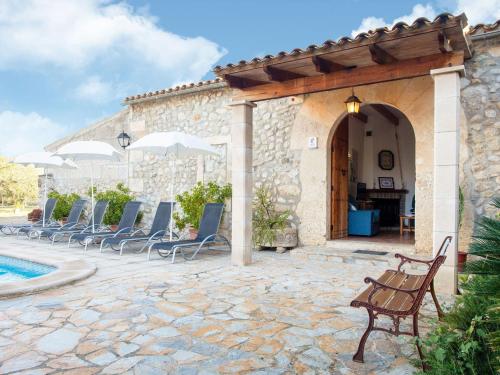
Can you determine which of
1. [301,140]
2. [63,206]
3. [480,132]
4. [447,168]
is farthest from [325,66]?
[63,206]

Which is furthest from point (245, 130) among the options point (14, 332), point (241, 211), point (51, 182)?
point (51, 182)

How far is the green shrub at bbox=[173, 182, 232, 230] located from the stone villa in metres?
0.35

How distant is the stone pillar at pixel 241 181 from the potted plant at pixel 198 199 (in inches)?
82.1

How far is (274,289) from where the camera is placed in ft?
15.5

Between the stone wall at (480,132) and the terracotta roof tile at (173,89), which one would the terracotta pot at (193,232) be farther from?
the stone wall at (480,132)

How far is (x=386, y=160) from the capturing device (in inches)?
446

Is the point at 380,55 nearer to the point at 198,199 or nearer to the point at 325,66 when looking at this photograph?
the point at 325,66

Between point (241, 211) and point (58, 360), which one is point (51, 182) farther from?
point (58, 360)

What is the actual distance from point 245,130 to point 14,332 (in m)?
4.16

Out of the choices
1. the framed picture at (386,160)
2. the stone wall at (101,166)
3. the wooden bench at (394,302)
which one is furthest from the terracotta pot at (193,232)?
the framed picture at (386,160)

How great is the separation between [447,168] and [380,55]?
1.60 meters

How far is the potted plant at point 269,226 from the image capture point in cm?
751

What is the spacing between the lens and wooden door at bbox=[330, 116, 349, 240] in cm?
788

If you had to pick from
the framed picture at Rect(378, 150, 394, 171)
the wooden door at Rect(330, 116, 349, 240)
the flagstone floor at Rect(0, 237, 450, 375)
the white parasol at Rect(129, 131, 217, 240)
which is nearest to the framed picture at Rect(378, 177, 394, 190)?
the framed picture at Rect(378, 150, 394, 171)
